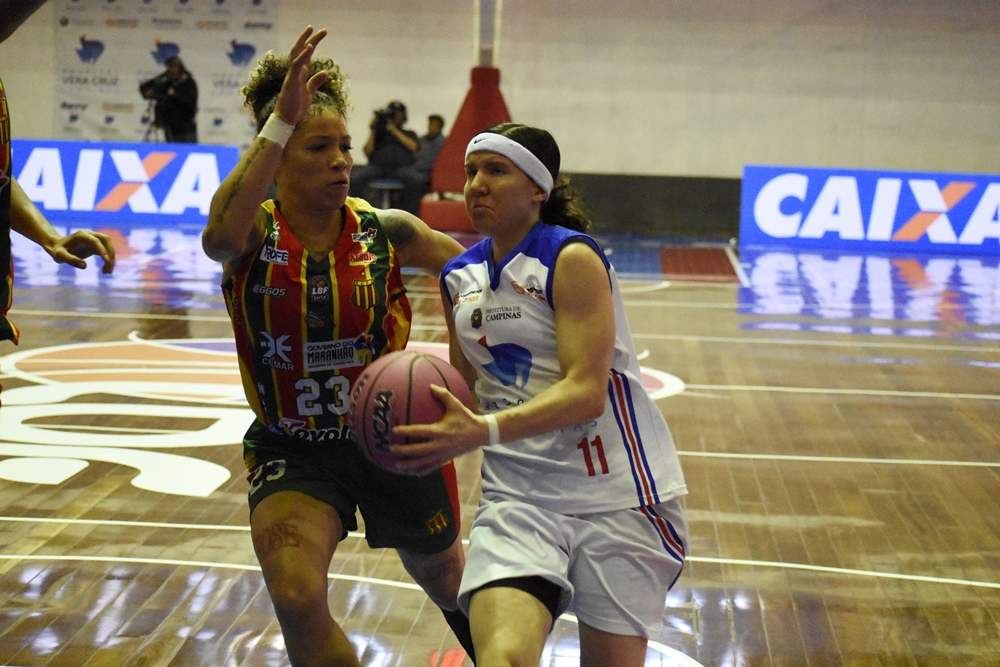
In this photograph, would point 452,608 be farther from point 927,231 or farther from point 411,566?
point 927,231

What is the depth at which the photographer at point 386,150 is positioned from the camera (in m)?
16.4

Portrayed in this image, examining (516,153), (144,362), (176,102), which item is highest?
(176,102)

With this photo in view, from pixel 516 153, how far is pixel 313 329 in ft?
2.53

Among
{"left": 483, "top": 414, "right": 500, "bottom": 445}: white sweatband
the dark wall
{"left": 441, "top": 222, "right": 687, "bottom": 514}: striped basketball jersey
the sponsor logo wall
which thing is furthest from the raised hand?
the sponsor logo wall

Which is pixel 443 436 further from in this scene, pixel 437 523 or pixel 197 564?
pixel 197 564

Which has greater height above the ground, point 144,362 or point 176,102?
point 176,102

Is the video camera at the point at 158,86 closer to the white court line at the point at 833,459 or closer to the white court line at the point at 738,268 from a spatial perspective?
the white court line at the point at 738,268

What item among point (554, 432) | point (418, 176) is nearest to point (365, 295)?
point (554, 432)

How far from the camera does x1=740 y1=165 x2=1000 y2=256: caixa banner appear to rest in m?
15.9

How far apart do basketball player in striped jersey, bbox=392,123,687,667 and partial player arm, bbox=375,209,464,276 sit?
457 mm

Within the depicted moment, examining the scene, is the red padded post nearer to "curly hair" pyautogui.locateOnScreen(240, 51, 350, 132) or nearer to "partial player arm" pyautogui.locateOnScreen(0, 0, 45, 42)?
"curly hair" pyautogui.locateOnScreen(240, 51, 350, 132)

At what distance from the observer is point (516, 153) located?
2.84 metres

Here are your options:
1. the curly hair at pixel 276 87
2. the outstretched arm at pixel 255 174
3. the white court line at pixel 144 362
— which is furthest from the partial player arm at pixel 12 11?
the white court line at pixel 144 362

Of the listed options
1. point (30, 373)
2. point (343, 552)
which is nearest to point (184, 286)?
point (30, 373)
